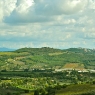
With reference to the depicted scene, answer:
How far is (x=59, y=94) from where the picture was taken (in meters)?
199

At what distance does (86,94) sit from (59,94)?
32661 mm

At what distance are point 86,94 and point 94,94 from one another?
734 centimetres

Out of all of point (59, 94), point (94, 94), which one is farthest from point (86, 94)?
point (59, 94)

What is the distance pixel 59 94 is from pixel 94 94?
3999cm

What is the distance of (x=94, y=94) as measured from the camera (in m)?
164

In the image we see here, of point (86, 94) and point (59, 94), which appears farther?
point (59, 94)

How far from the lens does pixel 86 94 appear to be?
169875 millimetres

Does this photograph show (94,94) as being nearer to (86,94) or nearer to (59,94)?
(86,94)

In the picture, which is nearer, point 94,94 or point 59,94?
point 94,94
